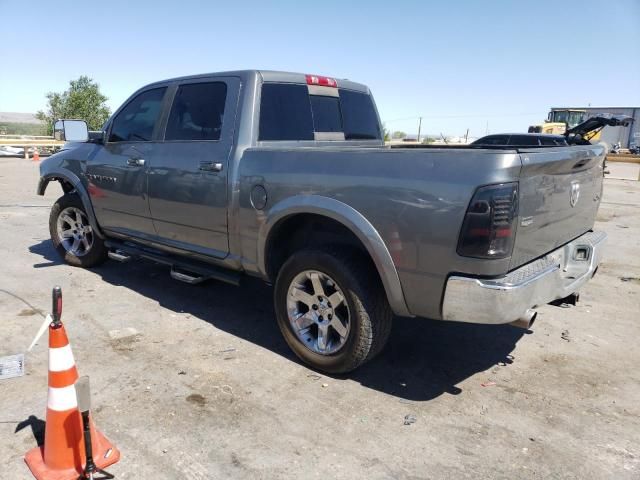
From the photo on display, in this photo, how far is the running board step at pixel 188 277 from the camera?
422cm

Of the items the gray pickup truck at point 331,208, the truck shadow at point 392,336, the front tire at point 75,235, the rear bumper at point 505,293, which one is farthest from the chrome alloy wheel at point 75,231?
the rear bumper at point 505,293

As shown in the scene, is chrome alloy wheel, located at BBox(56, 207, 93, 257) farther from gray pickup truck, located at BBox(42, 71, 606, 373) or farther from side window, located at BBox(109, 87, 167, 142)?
side window, located at BBox(109, 87, 167, 142)

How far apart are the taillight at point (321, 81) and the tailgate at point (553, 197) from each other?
2.17 m

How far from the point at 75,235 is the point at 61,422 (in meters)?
3.96

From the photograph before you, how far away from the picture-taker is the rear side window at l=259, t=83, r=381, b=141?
3.97 metres

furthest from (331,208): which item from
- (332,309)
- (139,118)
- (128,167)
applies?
(139,118)

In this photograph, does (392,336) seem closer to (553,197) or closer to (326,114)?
(553,197)

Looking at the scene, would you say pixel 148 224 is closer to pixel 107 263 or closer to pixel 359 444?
pixel 107 263

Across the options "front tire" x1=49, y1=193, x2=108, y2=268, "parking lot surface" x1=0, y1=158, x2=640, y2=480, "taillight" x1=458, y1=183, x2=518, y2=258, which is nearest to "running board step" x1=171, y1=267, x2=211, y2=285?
"parking lot surface" x1=0, y1=158, x2=640, y2=480

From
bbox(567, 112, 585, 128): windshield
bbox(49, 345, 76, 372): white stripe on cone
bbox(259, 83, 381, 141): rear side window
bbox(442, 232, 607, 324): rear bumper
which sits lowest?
bbox(49, 345, 76, 372): white stripe on cone

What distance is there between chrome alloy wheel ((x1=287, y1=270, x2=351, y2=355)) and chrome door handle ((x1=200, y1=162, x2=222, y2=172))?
1.07m

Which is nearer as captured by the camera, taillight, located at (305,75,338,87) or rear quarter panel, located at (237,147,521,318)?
rear quarter panel, located at (237,147,521,318)

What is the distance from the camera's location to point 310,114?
430 cm

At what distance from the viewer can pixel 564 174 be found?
3027 millimetres
